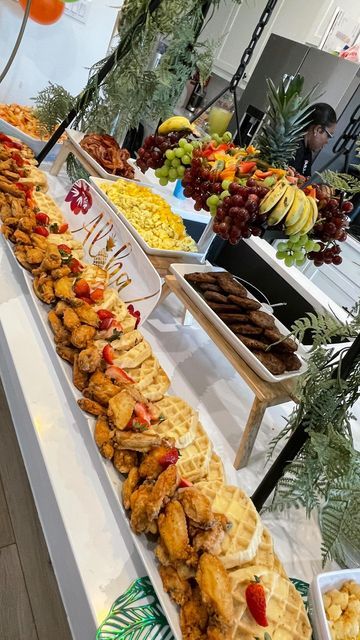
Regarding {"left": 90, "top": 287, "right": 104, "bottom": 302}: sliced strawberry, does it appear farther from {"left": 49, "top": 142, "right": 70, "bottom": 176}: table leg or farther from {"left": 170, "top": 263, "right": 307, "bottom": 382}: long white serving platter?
{"left": 49, "top": 142, "right": 70, "bottom": 176}: table leg

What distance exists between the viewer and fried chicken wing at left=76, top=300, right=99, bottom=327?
122cm

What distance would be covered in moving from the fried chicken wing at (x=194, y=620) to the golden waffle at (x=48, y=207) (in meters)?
1.37

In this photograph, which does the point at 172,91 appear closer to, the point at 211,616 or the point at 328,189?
the point at 328,189

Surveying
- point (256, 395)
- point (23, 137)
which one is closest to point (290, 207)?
point (256, 395)

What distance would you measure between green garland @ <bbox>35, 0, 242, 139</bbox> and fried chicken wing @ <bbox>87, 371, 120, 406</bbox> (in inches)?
63.4

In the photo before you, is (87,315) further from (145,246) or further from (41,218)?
(41,218)

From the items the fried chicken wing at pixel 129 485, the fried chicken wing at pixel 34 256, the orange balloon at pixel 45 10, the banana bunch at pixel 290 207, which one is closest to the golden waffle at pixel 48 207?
the fried chicken wing at pixel 34 256

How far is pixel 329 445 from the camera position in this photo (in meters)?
0.89

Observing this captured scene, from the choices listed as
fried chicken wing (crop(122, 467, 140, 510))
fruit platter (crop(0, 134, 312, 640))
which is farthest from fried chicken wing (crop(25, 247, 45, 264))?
fried chicken wing (crop(122, 467, 140, 510))

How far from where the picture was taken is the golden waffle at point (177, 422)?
101 centimetres

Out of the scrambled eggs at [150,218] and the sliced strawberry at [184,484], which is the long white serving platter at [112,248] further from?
the sliced strawberry at [184,484]

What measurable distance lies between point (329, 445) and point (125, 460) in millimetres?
435

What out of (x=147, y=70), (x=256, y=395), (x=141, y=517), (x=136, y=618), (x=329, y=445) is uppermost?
(x=147, y=70)

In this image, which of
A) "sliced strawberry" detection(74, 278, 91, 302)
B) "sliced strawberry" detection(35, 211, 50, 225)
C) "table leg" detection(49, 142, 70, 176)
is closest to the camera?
"sliced strawberry" detection(74, 278, 91, 302)
